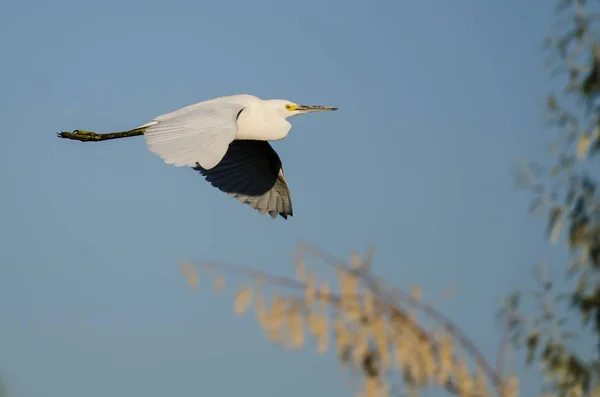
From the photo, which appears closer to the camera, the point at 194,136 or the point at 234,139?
the point at 194,136

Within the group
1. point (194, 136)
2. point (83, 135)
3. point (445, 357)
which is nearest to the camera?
point (445, 357)

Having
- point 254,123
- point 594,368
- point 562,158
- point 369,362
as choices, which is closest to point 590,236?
point 562,158

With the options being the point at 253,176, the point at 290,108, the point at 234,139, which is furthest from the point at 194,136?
the point at 253,176

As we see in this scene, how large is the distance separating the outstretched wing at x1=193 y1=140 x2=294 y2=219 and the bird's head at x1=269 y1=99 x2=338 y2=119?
294 mm

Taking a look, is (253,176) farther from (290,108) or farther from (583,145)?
(583,145)

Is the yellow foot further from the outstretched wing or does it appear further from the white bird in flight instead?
the outstretched wing

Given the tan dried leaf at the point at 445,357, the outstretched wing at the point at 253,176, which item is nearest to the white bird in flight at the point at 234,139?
the outstretched wing at the point at 253,176

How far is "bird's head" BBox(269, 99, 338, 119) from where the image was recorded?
580 cm

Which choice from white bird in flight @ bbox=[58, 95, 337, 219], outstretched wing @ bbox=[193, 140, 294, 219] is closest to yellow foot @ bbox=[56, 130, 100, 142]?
white bird in flight @ bbox=[58, 95, 337, 219]

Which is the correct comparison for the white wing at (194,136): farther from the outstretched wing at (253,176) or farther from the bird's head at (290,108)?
the outstretched wing at (253,176)

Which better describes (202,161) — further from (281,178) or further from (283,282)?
(281,178)

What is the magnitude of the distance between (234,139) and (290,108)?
571 millimetres

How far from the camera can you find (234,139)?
5.52 metres

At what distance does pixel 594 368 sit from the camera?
4.36 metres
